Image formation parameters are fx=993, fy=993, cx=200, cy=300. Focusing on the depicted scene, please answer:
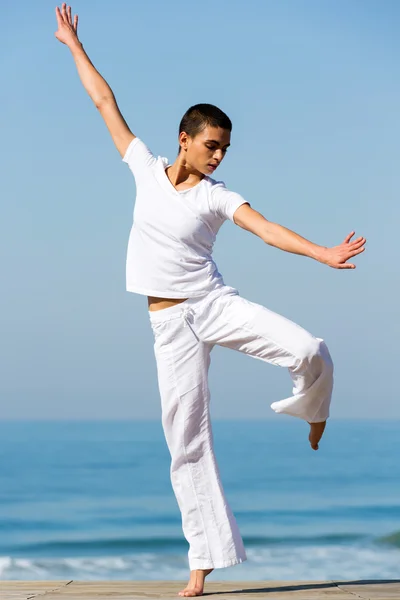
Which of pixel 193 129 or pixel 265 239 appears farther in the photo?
pixel 193 129

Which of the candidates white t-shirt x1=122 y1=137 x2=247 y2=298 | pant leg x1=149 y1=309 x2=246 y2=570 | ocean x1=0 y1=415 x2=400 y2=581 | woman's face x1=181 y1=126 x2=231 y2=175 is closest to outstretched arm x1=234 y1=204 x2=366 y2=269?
white t-shirt x1=122 y1=137 x2=247 y2=298

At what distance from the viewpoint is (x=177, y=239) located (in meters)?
3.91

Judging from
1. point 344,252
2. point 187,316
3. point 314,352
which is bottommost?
point 314,352

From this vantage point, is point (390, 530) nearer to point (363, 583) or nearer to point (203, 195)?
point (363, 583)

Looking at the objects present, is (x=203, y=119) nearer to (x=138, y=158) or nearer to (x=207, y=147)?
(x=207, y=147)

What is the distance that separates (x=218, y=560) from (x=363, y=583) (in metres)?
0.70

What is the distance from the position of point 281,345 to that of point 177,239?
60 centimetres

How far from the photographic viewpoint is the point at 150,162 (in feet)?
13.6

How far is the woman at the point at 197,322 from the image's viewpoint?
12.4ft

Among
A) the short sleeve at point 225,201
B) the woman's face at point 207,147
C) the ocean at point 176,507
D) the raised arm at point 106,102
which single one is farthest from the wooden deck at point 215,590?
the ocean at point 176,507

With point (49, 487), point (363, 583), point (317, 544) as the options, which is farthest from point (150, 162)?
point (49, 487)

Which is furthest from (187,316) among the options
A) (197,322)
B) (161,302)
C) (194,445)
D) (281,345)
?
(194,445)

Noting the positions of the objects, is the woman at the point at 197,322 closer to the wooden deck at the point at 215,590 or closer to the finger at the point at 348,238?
the wooden deck at the point at 215,590

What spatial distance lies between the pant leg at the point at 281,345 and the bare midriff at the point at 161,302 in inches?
6.6
